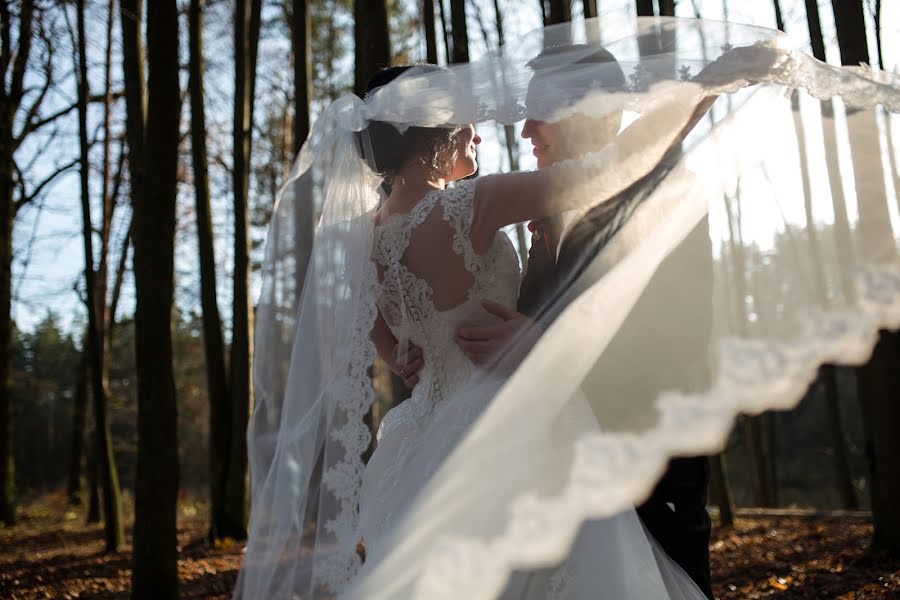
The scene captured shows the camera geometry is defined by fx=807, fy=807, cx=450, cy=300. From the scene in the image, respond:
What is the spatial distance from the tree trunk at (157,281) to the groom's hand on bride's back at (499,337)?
9.01ft

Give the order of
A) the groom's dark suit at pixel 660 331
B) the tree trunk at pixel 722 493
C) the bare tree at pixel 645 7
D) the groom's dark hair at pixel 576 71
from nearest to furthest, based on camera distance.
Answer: the groom's dark suit at pixel 660 331, the groom's dark hair at pixel 576 71, the bare tree at pixel 645 7, the tree trunk at pixel 722 493

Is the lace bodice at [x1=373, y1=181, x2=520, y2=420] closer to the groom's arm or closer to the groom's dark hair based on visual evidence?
the groom's arm

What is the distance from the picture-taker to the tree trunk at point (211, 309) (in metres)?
8.29

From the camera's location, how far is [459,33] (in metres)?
6.70

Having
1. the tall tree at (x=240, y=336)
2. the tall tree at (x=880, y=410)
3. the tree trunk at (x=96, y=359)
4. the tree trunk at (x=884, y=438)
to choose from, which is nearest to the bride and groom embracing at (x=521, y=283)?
the tall tree at (x=880, y=410)

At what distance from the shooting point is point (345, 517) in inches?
97.1

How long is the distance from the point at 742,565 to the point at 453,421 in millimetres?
4836

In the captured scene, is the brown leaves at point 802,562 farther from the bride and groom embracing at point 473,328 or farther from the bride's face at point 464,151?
the bride's face at point 464,151

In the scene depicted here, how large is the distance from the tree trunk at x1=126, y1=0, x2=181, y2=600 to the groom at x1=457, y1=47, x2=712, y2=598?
2779 millimetres

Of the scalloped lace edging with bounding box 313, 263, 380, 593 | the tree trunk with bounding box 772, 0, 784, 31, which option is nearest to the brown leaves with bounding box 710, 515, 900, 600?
the scalloped lace edging with bounding box 313, 263, 380, 593

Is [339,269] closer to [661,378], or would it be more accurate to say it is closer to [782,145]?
[661,378]

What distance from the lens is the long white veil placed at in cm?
213

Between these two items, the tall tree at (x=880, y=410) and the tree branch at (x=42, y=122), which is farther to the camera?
the tree branch at (x=42, y=122)

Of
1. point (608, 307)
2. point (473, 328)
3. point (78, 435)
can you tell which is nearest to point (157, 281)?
point (473, 328)
